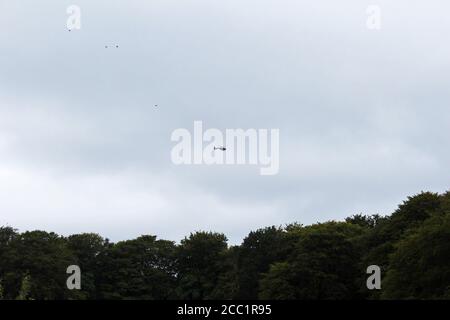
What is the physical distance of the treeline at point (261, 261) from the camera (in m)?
71.9

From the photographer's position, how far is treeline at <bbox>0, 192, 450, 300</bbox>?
71.9 m

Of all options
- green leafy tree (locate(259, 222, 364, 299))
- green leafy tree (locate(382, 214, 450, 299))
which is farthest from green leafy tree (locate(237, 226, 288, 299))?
green leafy tree (locate(382, 214, 450, 299))

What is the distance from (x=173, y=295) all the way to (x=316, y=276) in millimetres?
50770

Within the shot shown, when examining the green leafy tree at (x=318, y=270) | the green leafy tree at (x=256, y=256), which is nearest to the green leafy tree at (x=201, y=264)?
the green leafy tree at (x=256, y=256)

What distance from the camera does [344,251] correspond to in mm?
106312

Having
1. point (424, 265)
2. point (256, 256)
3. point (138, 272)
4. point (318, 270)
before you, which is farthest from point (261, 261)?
point (424, 265)

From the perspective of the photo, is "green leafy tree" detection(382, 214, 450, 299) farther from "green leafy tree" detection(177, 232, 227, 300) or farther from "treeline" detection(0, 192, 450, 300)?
"green leafy tree" detection(177, 232, 227, 300)

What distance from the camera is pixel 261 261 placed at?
395 ft

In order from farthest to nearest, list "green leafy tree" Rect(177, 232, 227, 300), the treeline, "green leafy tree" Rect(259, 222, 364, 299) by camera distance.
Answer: "green leafy tree" Rect(177, 232, 227, 300) → "green leafy tree" Rect(259, 222, 364, 299) → the treeline

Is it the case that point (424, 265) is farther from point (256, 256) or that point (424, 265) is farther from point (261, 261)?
point (256, 256)

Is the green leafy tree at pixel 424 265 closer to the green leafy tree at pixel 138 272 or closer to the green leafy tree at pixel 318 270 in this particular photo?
the green leafy tree at pixel 318 270
